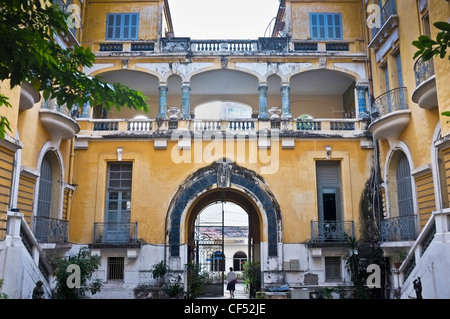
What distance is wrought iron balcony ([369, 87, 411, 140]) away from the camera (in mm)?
12445

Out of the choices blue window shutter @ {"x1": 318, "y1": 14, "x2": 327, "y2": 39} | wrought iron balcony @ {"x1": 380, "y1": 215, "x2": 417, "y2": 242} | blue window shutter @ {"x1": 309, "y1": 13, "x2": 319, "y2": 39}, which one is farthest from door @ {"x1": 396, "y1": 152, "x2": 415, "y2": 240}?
blue window shutter @ {"x1": 309, "y1": 13, "x2": 319, "y2": 39}

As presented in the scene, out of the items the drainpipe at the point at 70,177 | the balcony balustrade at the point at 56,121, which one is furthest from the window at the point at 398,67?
the drainpipe at the point at 70,177

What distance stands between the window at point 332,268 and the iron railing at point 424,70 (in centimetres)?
657

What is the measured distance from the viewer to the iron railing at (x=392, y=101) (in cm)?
1260

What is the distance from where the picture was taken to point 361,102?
15.6 meters

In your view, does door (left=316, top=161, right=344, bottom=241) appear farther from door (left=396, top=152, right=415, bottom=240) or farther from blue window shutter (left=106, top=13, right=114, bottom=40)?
blue window shutter (left=106, top=13, right=114, bottom=40)

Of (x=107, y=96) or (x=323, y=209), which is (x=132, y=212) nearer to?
(x=323, y=209)

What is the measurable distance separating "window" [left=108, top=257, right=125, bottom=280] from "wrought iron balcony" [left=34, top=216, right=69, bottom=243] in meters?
1.64

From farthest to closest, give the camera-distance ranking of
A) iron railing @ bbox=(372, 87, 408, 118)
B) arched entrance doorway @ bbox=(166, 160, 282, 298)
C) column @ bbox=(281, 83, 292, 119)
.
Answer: column @ bbox=(281, 83, 292, 119)
arched entrance doorway @ bbox=(166, 160, 282, 298)
iron railing @ bbox=(372, 87, 408, 118)

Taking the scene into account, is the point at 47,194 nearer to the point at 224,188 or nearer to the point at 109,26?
the point at 224,188

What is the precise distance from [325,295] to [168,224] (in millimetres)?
5490

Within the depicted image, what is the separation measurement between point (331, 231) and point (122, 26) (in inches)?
424

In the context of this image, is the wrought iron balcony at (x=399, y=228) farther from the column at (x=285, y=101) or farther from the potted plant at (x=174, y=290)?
the potted plant at (x=174, y=290)
